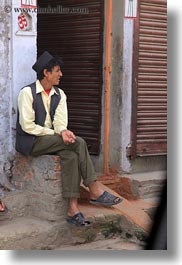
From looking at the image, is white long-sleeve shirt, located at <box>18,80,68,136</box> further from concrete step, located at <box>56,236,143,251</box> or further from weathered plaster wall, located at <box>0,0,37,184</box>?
concrete step, located at <box>56,236,143,251</box>

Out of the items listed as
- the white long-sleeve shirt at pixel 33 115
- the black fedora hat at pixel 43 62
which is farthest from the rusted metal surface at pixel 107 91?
the black fedora hat at pixel 43 62

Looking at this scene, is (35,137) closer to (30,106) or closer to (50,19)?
(30,106)

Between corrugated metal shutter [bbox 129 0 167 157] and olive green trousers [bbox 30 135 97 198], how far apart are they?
5.11 ft

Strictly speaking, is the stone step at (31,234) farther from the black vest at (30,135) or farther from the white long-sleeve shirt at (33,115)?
the white long-sleeve shirt at (33,115)

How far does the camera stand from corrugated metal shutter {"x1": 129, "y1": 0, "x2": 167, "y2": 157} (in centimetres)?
707

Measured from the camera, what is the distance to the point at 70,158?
18.2ft

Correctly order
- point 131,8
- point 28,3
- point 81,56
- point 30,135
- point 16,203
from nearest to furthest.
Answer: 1. point 30,135
2. point 16,203
3. point 28,3
4. point 131,8
5. point 81,56

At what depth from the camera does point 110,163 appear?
281 inches

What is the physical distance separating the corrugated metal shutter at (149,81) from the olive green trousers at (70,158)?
61.3 inches

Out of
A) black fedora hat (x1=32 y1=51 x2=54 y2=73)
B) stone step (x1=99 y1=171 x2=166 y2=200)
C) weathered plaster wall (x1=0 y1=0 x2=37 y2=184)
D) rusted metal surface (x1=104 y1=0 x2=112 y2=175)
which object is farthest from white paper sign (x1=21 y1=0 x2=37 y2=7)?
stone step (x1=99 y1=171 x2=166 y2=200)

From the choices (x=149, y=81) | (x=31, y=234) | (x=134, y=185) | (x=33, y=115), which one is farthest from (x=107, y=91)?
(x=31, y=234)

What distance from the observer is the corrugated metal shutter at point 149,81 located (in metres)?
7.07

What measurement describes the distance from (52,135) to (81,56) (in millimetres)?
1934

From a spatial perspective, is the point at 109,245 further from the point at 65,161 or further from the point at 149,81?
the point at 149,81
